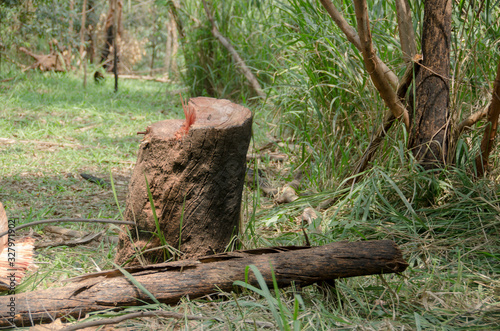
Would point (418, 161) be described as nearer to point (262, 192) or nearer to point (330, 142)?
point (330, 142)

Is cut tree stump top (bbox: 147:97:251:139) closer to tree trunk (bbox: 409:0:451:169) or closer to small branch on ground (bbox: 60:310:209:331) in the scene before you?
small branch on ground (bbox: 60:310:209:331)

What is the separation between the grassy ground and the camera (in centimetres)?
142

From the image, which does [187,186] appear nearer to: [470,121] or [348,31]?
[348,31]

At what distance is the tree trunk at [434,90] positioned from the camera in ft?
7.44

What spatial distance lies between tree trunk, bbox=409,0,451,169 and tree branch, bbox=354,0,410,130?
0.36ft

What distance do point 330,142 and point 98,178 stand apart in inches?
69.1

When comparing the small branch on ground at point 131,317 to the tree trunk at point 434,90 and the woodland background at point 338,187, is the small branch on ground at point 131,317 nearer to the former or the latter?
the woodland background at point 338,187

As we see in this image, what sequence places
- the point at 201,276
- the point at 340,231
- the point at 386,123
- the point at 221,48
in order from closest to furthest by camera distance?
the point at 201,276
the point at 340,231
the point at 386,123
the point at 221,48

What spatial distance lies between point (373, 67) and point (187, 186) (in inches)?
42.5

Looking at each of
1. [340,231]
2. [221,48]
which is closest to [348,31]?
[340,231]

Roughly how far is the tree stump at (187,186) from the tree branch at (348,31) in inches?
23.1

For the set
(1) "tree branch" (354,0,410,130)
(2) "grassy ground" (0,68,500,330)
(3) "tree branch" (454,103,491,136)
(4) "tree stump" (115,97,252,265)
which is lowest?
(2) "grassy ground" (0,68,500,330)

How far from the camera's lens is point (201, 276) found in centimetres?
150

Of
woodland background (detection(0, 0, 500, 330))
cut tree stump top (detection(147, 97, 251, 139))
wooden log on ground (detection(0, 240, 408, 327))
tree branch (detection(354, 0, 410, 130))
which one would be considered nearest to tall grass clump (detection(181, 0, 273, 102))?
woodland background (detection(0, 0, 500, 330))
